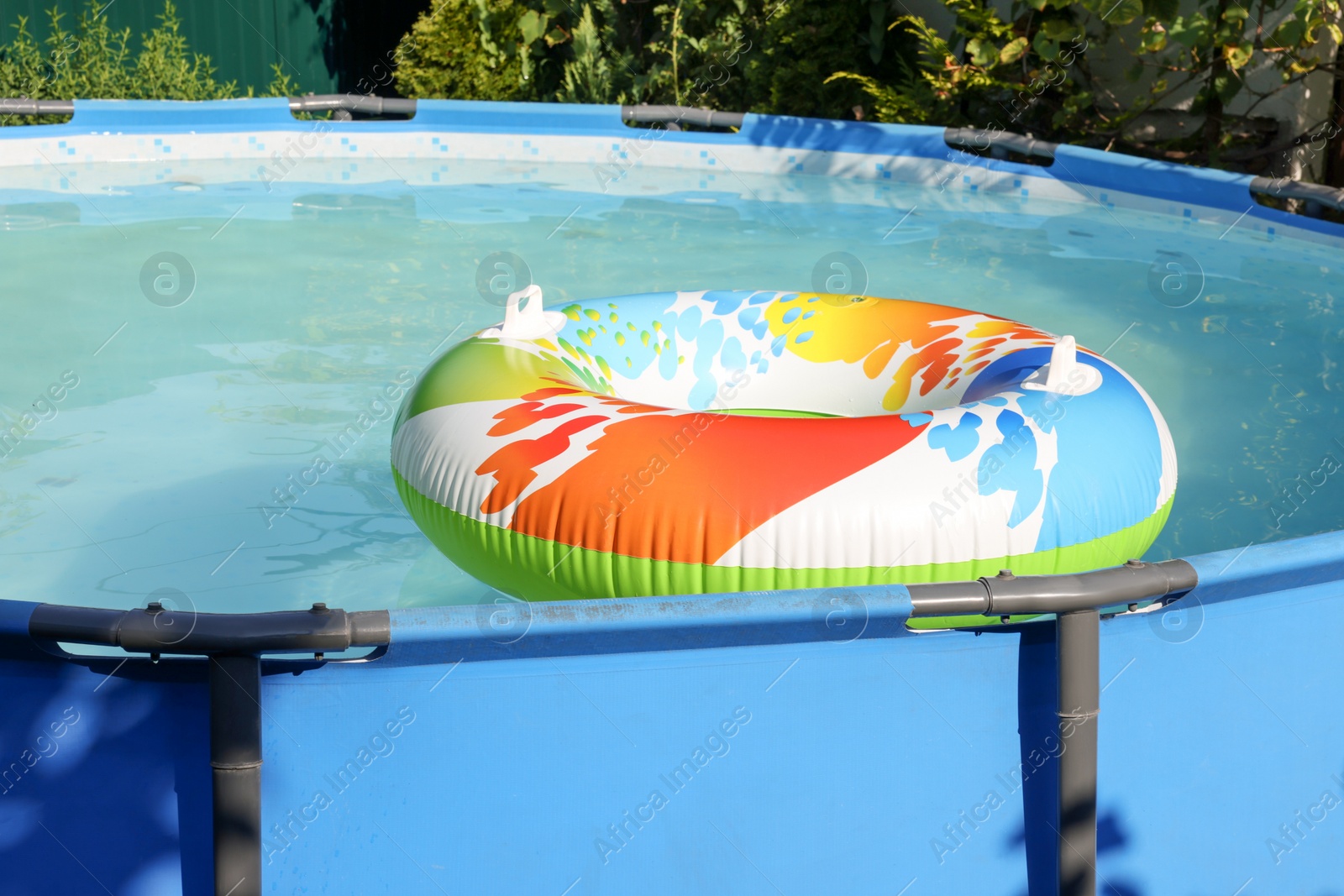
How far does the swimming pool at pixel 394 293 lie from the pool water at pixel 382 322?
0.05 feet

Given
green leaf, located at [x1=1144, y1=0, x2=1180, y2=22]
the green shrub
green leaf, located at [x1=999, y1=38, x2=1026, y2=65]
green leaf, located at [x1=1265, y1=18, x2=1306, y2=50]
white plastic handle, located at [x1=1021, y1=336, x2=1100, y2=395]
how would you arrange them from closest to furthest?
1. white plastic handle, located at [x1=1021, y1=336, x2=1100, y2=395]
2. green leaf, located at [x1=1265, y1=18, x2=1306, y2=50]
3. green leaf, located at [x1=1144, y1=0, x2=1180, y2=22]
4. green leaf, located at [x1=999, y1=38, x2=1026, y2=65]
5. the green shrub

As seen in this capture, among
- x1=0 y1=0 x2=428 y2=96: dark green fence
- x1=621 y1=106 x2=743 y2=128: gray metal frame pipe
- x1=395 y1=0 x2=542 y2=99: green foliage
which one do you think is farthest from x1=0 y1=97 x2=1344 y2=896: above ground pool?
x1=0 y1=0 x2=428 y2=96: dark green fence

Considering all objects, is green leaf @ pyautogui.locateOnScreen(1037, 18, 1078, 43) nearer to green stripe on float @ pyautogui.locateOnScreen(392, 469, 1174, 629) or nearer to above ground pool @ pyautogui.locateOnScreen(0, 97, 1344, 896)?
above ground pool @ pyautogui.locateOnScreen(0, 97, 1344, 896)

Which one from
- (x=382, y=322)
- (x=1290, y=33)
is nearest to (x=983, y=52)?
(x=1290, y=33)

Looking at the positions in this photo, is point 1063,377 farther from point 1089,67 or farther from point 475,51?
point 475,51

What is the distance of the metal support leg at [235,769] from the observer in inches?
61.4

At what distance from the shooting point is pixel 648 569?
2.17m

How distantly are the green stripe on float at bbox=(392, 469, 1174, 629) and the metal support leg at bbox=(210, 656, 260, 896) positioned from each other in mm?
657

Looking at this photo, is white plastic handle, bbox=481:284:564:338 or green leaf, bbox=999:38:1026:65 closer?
white plastic handle, bbox=481:284:564:338

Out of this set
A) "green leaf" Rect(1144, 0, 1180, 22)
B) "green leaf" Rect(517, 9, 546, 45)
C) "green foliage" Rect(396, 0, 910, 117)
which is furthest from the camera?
"green leaf" Rect(517, 9, 546, 45)

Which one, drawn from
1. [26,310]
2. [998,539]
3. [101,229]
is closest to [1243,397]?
[998,539]

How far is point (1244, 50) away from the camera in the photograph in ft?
21.9

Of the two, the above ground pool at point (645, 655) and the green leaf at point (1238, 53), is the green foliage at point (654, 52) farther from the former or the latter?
the above ground pool at point (645, 655)

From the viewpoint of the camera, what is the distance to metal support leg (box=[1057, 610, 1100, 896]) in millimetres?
1699
